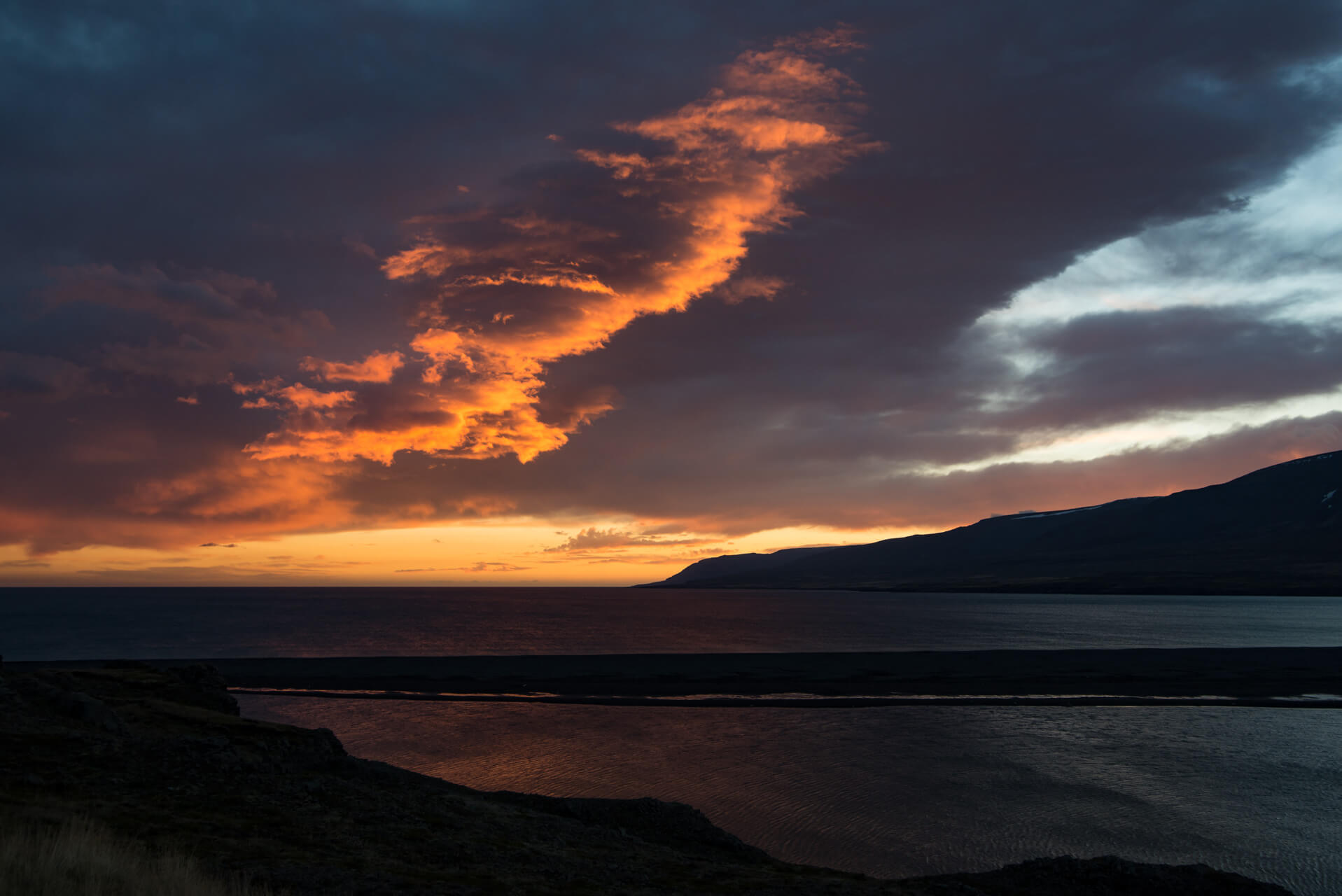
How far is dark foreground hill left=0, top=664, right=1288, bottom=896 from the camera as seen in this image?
52.7 feet

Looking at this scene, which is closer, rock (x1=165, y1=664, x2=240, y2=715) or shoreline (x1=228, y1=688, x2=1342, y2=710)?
rock (x1=165, y1=664, x2=240, y2=715)

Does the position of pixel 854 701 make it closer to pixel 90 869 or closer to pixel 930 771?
pixel 930 771

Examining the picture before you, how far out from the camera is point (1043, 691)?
56906 millimetres

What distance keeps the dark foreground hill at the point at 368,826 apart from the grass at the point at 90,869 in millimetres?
779

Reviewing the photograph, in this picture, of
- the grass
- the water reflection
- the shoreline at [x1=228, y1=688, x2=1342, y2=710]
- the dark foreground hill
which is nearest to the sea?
the water reflection

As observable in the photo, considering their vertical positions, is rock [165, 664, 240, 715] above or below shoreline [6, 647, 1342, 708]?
above

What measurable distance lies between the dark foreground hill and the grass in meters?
0.78

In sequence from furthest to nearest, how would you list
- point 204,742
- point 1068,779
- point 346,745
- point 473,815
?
point 346,745
point 1068,779
point 204,742
point 473,815

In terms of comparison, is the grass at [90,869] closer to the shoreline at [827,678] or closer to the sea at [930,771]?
the sea at [930,771]

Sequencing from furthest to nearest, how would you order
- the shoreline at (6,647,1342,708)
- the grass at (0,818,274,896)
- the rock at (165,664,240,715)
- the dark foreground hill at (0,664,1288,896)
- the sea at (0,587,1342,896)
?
the shoreline at (6,647,1342,708) < the rock at (165,664,240,715) < the sea at (0,587,1342,896) < the dark foreground hill at (0,664,1288,896) < the grass at (0,818,274,896)

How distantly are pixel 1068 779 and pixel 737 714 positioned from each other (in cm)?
2054

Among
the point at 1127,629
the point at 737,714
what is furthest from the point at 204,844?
the point at 1127,629

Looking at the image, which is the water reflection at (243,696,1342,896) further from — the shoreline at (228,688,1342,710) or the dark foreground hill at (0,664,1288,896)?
the dark foreground hill at (0,664,1288,896)

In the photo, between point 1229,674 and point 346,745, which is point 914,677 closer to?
point 1229,674
